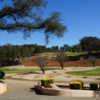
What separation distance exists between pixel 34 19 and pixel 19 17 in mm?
1416

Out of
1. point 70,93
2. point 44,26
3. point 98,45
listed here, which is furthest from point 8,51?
point 70,93

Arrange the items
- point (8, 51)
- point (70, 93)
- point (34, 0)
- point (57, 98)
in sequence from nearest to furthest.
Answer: point (57, 98)
point (70, 93)
point (34, 0)
point (8, 51)

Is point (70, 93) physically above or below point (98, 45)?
below

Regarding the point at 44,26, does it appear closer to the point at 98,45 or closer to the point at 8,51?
the point at 8,51

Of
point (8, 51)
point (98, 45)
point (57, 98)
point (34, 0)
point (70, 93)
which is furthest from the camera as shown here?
point (98, 45)

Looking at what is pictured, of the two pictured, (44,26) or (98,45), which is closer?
(44,26)

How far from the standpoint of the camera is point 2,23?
91.1 feet

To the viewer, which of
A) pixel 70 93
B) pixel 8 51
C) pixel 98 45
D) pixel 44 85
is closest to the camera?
pixel 70 93

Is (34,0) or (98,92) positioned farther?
(34,0)

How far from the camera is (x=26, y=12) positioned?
2800 centimetres

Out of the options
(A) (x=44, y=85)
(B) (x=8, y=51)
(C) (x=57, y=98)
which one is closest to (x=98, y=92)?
(C) (x=57, y=98)

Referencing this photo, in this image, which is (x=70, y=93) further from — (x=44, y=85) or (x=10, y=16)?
(x=10, y=16)

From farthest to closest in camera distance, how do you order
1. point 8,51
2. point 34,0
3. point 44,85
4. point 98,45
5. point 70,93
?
point 98,45
point 8,51
point 34,0
point 44,85
point 70,93

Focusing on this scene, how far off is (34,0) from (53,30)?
135 inches
